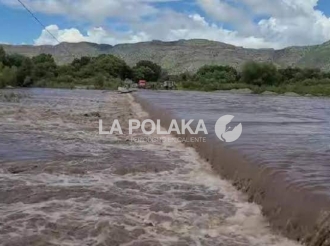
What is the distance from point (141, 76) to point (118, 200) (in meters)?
86.2

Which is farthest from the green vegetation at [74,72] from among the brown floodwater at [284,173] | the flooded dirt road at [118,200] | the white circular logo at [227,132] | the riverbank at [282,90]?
the brown floodwater at [284,173]

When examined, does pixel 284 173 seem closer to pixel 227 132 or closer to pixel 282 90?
pixel 227 132

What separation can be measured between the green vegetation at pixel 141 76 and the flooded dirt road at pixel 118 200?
158ft

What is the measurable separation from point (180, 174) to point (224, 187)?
114cm

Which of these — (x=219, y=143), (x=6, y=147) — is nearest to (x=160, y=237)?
(x=219, y=143)

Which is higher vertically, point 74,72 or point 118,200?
point 74,72

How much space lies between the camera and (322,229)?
15.7 ft

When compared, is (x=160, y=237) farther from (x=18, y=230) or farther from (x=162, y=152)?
(x=162, y=152)

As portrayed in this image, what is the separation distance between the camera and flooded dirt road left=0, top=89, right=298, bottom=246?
5273mm

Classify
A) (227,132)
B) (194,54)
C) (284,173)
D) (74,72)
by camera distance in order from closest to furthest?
1. (284,173)
2. (227,132)
3. (74,72)
4. (194,54)

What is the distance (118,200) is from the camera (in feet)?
21.8
